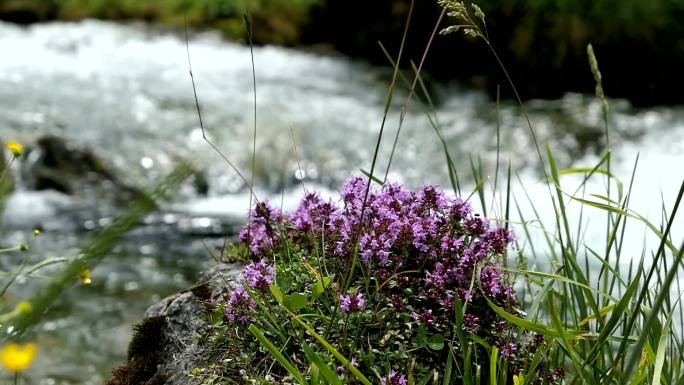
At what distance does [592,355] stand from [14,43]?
12315mm

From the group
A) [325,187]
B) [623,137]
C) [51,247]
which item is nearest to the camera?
[51,247]

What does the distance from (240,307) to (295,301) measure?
20 cm

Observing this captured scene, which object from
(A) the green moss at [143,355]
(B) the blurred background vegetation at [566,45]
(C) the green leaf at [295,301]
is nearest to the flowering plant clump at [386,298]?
(C) the green leaf at [295,301]

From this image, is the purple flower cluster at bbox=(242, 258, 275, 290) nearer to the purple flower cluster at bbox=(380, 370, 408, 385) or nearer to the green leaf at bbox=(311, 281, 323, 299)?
the green leaf at bbox=(311, 281, 323, 299)

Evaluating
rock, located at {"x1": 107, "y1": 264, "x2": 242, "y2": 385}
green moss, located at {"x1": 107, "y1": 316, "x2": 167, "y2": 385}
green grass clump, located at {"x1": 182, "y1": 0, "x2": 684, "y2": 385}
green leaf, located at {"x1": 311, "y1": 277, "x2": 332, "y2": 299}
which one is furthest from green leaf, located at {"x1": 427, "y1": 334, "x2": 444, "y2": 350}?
green moss, located at {"x1": 107, "y1": 316, "x2": 167, "y2": 385}

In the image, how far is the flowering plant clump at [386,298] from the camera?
193cm

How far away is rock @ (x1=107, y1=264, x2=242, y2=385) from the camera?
2.15 m

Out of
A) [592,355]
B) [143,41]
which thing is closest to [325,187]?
[143,41]

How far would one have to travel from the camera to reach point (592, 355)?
6.52ft

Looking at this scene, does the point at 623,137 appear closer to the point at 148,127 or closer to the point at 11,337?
the point at 148,127

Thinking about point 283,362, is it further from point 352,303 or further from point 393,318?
point 393,318

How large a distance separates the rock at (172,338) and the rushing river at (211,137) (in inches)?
103

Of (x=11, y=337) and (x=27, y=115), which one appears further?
(x=27, y=115)

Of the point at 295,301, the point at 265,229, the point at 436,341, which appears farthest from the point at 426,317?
the point at 265,229
